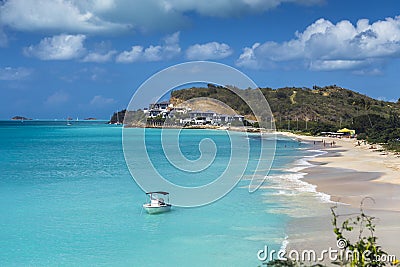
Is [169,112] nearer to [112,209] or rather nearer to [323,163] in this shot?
[323,163]

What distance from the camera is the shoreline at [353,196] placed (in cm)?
1172

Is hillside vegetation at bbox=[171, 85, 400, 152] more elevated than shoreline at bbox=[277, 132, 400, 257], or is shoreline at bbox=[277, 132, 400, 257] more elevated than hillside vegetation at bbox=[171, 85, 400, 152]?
hillside vegetation at bbox=[171, 85, 400, 152]

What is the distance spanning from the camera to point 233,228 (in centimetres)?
1381

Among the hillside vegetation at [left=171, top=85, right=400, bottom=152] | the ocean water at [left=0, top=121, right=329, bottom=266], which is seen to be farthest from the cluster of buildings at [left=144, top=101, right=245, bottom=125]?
the ocean water at [left=0, top=121, right=329, bottom=266]

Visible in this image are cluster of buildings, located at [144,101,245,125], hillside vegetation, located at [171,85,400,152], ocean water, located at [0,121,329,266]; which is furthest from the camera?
cluster of buildings, located at [144,101,245,125]

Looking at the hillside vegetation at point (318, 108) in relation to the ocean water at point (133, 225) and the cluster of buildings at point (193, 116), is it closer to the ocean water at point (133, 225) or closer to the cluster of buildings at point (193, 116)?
the cluster of buildings at point (193, 116)

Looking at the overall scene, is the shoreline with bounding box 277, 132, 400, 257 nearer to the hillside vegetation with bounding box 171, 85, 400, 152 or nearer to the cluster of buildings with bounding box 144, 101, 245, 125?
the hillside vegetation with bounding box 171, 85, 400, 152

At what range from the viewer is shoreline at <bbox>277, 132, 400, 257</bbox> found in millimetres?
11719

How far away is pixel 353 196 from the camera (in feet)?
59.0

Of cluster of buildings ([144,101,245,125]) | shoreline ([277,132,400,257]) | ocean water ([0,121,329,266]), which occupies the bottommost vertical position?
ocean water ([0,121,329,266])

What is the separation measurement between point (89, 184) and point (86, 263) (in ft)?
44.9

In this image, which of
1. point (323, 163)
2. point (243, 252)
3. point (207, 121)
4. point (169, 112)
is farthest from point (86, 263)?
point (207, 121)

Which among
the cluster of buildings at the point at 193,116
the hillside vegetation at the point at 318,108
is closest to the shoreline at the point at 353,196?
the hillside vegetation at the point at 318,108

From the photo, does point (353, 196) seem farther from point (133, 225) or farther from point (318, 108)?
point (318, 108)
